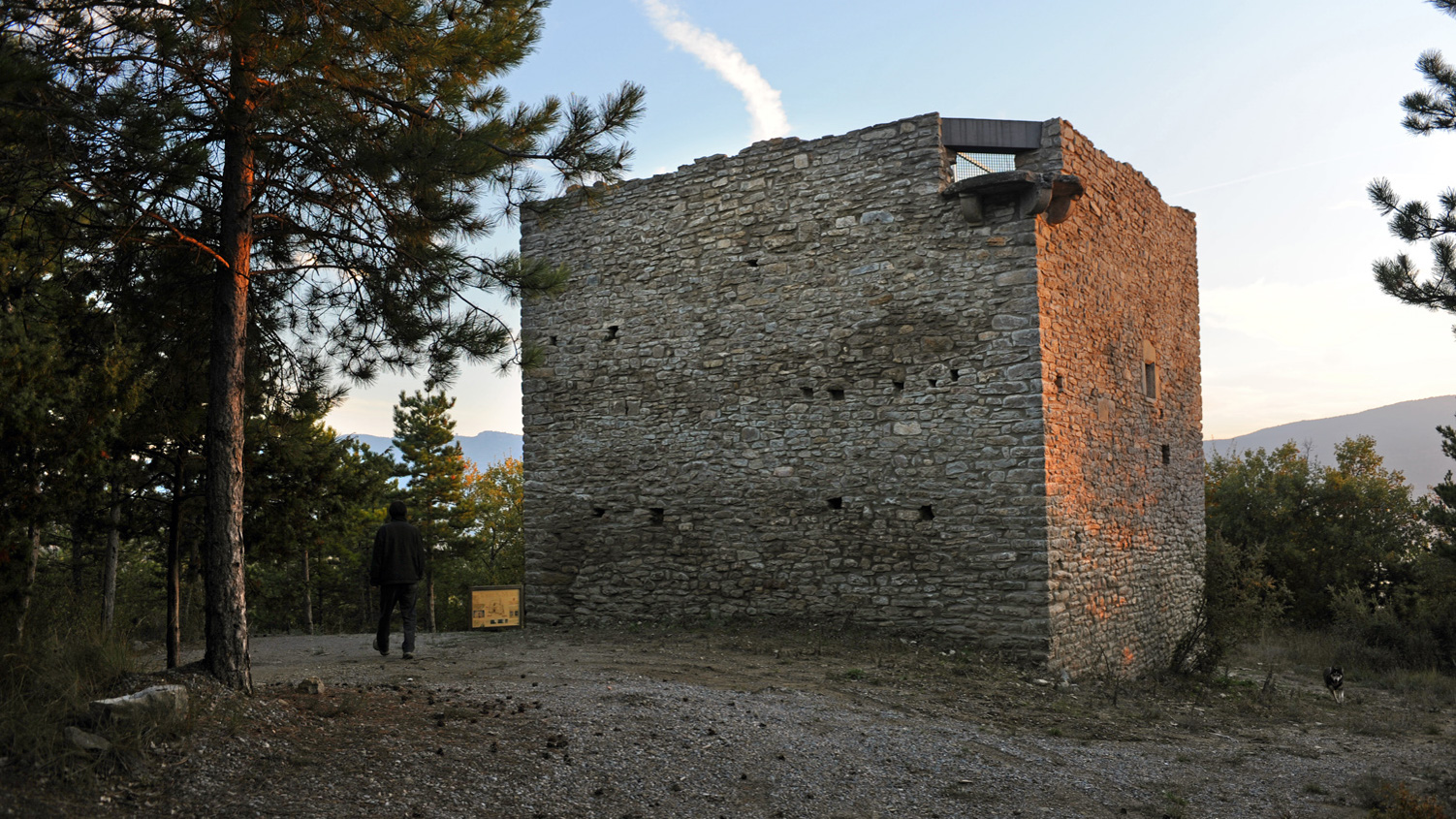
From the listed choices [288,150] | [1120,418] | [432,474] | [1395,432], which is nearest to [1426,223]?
[1120,418]

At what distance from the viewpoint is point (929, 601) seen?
917cm

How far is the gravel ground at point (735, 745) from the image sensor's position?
4383 millimetres

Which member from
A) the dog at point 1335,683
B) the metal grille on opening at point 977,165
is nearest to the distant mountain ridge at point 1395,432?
the dog at point 1335,683

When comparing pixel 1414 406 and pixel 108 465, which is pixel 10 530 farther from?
pixel 1414 406

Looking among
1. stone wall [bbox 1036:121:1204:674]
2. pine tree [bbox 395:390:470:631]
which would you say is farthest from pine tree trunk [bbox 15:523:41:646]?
pine tree [bbox 395:390:470:631]

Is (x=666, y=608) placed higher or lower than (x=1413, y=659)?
higher

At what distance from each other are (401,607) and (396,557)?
65cm

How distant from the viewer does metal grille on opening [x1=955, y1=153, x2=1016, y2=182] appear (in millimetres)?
9500

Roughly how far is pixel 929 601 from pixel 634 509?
370cm

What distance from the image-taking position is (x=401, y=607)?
843cm

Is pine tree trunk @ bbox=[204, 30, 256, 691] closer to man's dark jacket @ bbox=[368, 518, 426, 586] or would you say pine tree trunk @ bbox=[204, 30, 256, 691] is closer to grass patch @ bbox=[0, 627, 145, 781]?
grass patch @ bbox=[0, 627, 145, 781]

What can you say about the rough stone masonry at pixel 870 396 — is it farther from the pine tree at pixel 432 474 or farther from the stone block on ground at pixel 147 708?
the pine tree at pixel 432 474

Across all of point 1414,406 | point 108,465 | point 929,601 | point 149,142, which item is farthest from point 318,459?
point 1414,406

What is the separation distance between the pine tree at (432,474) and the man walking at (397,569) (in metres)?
21.1
